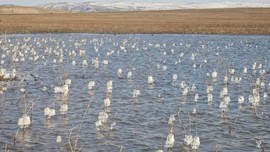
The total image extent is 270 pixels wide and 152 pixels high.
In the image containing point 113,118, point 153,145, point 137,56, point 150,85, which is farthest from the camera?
point 137,56

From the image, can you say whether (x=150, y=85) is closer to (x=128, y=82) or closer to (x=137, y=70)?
(x=128, y=82)

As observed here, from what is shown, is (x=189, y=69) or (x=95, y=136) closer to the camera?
(x=95, y=136)

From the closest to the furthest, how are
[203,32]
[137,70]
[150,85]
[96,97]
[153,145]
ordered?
[153,145]
[96,97]
[150,85]
[137,70]
[203,32]

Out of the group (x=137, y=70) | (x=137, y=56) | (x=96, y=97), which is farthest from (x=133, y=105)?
(x=137, y=56)

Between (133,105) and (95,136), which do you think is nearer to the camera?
(95,136)

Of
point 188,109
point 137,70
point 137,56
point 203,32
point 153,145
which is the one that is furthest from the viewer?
point 203,32

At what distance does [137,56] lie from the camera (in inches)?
1305

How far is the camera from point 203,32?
205 ft

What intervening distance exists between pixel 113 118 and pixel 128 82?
277 inches

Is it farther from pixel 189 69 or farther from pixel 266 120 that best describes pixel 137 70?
pixel 266 120

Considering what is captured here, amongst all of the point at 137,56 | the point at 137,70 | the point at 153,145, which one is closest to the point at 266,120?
the point at 153,145

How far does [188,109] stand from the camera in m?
15.3

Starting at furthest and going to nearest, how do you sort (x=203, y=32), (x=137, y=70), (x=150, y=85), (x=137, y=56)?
(x=203, y=32), (x=137, y=56), (x=137, y=70), (x=150, y=85)

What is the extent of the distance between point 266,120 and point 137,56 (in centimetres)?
1965
